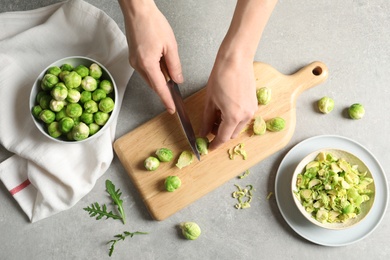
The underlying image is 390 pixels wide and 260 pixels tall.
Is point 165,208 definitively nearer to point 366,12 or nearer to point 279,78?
point 279,78

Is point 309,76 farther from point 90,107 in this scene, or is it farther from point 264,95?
point 90,107

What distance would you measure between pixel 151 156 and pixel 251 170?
526 mm

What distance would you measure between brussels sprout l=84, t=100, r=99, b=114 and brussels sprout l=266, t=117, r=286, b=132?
849 mm

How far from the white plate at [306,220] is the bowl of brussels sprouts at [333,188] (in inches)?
3.4

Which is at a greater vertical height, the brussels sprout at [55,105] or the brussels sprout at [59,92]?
the brussels sprout at [59,92]

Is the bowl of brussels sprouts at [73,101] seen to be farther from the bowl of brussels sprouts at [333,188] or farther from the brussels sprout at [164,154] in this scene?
the bowl of brussels sprouts at [333,188]

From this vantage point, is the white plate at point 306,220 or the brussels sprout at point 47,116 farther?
the white plate at point 306,220

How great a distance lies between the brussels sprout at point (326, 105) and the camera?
228 cm

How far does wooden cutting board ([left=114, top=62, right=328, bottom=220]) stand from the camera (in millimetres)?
2209

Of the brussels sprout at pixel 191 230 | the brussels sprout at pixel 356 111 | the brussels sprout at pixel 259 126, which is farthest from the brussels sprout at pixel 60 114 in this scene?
the brussels sprout at pixel 356 111

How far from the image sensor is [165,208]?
221cm

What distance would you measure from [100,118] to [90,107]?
2.8 inches

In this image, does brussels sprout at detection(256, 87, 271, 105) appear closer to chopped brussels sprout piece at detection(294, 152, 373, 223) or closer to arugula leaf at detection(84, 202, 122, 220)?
chopped brussels sprout piece at detection(294, 152, 373, 223)

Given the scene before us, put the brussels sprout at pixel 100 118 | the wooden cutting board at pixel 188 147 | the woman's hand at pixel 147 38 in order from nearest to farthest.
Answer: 1. the woman's hand at pixel 147 38
2. the brussels sprout at pixel 100 118
3. the wooden cutting board at pixel 188 147
